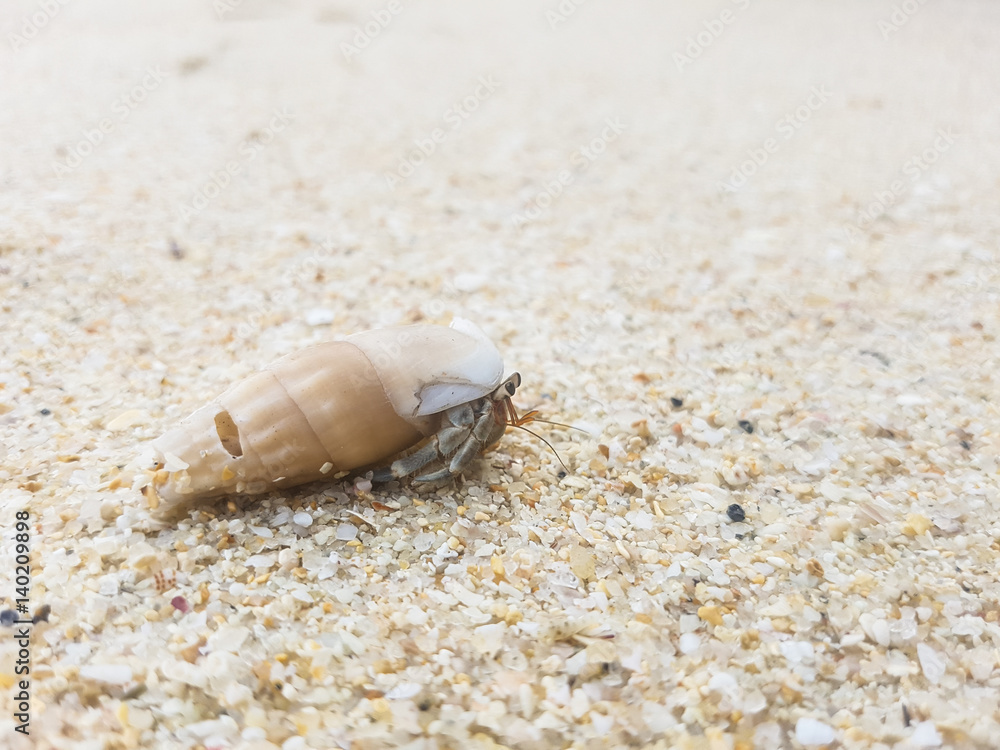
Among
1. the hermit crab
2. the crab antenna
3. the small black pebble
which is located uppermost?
the hermit crab

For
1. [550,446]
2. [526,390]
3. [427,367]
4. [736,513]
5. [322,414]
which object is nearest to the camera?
[322,414]

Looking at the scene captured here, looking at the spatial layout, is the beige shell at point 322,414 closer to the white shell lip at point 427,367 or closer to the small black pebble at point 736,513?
the white shell lip at point 427,367

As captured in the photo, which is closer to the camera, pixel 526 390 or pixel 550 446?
pixel 550 446

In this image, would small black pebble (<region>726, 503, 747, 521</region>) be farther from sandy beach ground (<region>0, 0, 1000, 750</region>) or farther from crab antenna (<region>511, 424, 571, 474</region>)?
crab antenna (<region>511, 424, 571, 474</region>)

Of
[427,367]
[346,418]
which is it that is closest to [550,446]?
[427,367]

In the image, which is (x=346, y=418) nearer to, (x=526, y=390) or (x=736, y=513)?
(x=526, y=390)

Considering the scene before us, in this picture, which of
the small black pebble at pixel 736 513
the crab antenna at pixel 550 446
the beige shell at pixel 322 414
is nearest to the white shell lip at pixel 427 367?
the beige shell at pixel 322 414

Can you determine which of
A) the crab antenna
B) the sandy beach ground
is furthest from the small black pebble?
the crab antenna
